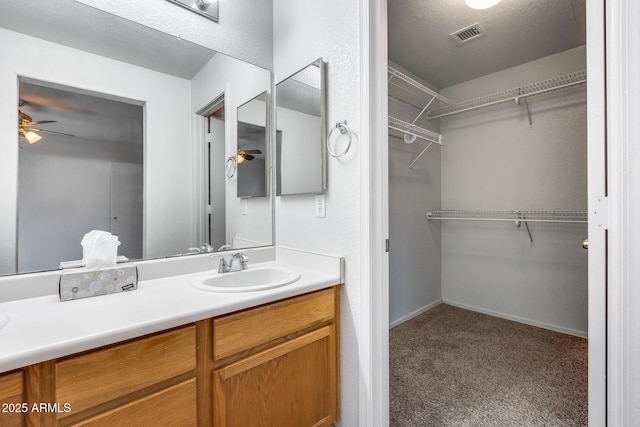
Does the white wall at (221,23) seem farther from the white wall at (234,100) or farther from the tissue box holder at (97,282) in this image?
the tissue box holder at (97,282)

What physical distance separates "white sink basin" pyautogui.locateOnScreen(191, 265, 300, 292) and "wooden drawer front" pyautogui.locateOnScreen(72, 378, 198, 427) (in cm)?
40

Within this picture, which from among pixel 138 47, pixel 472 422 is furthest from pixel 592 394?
pixel 138 47

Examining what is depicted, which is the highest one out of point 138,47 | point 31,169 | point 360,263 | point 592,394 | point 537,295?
point 138,47

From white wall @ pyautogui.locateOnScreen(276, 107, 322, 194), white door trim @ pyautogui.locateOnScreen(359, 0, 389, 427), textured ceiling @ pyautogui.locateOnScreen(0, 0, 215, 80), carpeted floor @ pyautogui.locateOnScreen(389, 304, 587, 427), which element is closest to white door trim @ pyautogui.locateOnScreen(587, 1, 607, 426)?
white door trim @ pyautogui.locateOnScreen(359, 0, 389, 427)

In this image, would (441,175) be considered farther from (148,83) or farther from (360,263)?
(148,83)

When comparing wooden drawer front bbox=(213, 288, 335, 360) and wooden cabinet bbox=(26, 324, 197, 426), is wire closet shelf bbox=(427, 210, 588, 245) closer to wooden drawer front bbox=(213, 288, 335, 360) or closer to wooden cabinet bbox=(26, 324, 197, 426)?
wooden drawer front bbox=(213, 288, 335, 360)

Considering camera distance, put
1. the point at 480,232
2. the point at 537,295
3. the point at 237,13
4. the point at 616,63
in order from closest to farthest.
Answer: the point at 616,63
the point at 237,13
the point at 537,295
the point at 480,232

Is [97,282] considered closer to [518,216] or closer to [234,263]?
[234,263]

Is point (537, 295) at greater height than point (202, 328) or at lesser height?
lesser

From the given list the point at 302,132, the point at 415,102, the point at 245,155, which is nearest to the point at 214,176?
the point at 245,155

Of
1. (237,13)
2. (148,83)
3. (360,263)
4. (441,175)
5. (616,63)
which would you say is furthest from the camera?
(441,175)

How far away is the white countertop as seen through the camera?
742 mm

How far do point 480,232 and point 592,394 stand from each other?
2.33m

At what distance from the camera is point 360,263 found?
1.32 m
